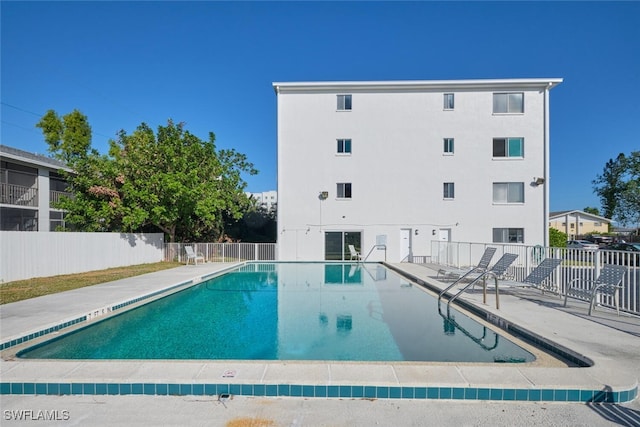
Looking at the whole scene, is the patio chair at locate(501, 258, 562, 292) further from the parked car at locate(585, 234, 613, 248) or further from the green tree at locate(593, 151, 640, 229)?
the green tree at locate(593, 151, 640, 229)

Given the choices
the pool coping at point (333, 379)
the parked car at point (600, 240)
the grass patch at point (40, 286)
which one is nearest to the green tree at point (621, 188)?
the parked car at point (600, 240)

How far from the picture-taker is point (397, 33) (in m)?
16.4

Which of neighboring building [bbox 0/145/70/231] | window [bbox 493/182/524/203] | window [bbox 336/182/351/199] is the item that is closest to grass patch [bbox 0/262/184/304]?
neighboring building [bbox 0/145/70/231]

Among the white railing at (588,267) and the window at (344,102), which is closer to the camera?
the white railing at (588,267)

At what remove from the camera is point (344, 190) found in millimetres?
20250

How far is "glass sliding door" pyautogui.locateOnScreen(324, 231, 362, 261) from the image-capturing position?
2030 cm

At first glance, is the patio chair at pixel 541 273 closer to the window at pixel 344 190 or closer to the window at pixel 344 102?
the window at pixel 344 190

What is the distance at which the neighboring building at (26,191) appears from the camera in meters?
19.4

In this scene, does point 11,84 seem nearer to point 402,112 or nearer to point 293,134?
point 293,134

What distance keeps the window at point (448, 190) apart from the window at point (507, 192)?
2.28 metres

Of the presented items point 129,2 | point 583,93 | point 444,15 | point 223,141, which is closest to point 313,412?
point 444,15

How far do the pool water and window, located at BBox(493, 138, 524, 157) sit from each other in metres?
12.8

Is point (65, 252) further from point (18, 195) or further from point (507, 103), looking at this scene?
point (507, 103)

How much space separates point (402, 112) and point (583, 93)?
15160 mm
